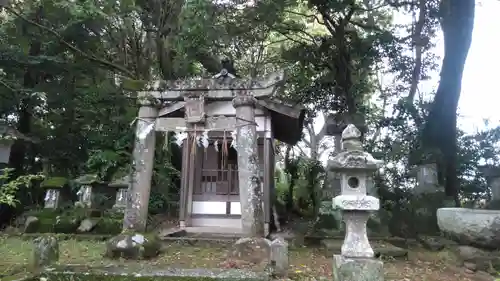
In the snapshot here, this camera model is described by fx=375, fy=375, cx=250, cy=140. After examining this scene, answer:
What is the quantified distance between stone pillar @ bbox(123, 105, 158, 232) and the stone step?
4.11m

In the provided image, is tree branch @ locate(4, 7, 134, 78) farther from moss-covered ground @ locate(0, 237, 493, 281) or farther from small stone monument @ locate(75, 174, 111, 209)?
moss-covered ground @ locate(0, 237, 493, 281)

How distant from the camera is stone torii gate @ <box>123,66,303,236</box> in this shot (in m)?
7.70

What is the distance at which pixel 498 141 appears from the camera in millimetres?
12188

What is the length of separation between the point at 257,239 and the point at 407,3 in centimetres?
1026

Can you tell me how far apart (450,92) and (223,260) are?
346 inches

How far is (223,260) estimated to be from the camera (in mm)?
7395

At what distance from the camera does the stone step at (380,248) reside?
7930mm

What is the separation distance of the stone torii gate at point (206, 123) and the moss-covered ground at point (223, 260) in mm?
999

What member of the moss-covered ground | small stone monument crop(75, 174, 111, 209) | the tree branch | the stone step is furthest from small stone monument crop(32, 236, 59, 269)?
the tree branch

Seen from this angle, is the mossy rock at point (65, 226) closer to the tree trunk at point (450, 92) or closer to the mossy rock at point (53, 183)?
the mossy rock at point (53, 183)

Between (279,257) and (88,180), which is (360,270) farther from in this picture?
(88,180)

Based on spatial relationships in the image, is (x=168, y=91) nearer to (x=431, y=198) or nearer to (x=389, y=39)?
(x=431, y=198)

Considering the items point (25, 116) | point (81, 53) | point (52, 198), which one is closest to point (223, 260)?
point (52, 198)

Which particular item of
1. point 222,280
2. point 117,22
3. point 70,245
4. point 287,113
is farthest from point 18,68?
point 222,280
